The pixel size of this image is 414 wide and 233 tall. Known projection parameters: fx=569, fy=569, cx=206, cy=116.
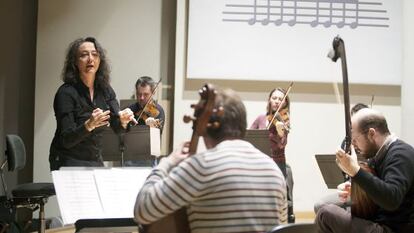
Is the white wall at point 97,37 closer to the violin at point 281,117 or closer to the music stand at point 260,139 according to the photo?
the violin at point 281,117

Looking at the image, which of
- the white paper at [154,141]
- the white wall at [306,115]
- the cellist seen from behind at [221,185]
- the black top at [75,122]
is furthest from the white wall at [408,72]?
the cellist seen from behind at [221,185]

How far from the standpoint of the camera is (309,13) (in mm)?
5309

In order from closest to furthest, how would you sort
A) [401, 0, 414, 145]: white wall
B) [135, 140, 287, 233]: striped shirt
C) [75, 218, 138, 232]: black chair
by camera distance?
1. [135, 140, 287, 233]: striped shirt
2. [75, 218, 138, 232]: black chair
3. [401, 0, 414, 145]: white wall

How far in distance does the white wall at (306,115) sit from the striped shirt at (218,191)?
3.71 metres

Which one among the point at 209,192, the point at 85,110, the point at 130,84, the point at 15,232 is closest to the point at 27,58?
the point at 130,84

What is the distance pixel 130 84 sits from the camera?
5324mm

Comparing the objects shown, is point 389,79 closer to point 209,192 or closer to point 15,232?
point 15,232

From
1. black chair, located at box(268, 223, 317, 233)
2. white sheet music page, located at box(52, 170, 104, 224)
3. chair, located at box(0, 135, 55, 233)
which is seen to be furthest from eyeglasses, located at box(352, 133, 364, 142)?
chair, located at box(0, 135, 55, 233)

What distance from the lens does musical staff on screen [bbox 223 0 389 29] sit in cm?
527

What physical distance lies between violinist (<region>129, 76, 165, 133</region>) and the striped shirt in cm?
309

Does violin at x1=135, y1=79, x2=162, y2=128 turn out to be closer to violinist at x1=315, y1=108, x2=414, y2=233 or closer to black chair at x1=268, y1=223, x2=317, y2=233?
violinist at x1=315, y1=108, x2=414, y2=233

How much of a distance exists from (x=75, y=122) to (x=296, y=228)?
1624mm

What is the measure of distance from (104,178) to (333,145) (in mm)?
3489

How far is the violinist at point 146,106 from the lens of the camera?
473cm
